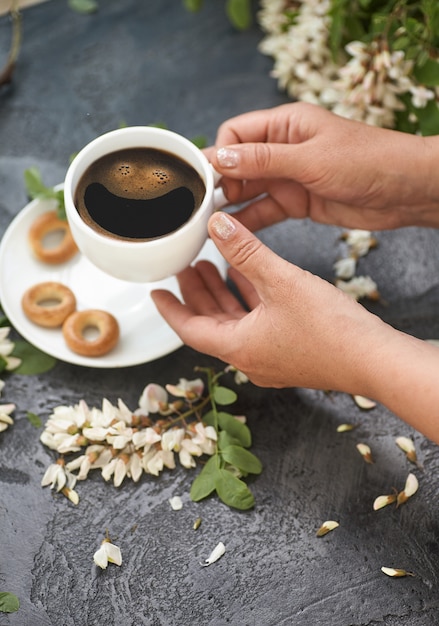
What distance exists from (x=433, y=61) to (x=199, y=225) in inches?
23.9

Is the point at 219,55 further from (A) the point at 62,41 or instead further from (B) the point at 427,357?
(B) the point at 427,357

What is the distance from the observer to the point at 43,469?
1.33 metres

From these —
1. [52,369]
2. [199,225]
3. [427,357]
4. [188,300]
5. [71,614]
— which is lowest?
[71,614]

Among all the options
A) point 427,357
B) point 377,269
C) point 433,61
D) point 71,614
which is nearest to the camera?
point 427,357

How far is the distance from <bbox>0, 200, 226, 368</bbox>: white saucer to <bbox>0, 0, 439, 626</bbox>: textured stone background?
2.6 inches

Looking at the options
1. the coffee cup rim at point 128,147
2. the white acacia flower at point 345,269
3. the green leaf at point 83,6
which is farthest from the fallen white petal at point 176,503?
the green leaf at point 83,6

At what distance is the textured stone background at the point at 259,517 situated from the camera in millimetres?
1213

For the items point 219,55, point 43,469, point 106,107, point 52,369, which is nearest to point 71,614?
point 43,469

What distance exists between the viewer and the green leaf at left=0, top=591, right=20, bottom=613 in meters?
1.20

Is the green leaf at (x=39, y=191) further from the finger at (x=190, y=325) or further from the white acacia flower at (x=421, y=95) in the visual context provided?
the white acacia flower at (x=421, y=95)

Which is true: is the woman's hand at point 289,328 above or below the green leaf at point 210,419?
above

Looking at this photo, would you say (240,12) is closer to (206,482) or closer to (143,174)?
(143,174)

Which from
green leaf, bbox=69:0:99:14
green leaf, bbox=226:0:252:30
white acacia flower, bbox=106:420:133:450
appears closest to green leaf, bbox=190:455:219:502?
white acacia flower, bbox=106:420:133:450

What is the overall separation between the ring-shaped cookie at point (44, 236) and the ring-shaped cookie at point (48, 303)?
0.20 feet
